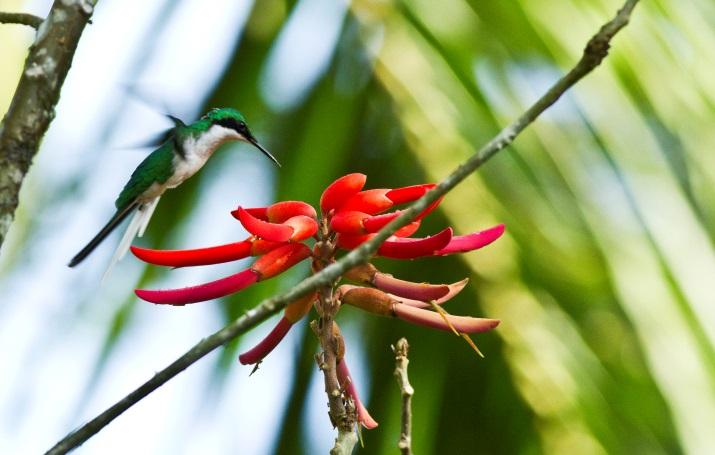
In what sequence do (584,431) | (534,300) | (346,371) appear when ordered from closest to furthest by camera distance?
(346,371) → (584,431) → (534,300)

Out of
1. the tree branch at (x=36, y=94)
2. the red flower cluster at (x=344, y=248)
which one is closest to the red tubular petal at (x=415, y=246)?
the red flower cluster at (x=344, y=248)

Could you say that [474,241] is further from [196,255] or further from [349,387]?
[196,255]

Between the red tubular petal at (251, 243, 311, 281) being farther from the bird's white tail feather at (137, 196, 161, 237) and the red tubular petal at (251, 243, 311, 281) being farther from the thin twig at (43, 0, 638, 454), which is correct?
the bird's white tail feather at (137, 196, 161, 237)

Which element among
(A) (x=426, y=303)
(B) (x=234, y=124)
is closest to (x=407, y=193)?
(A) (x=426, y=303)

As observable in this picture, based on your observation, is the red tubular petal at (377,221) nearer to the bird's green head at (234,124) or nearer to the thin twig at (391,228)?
the thin twig at (391,228)

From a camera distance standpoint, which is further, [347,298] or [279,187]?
[279,187]

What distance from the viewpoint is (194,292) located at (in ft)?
4.28

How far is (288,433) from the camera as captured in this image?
2.28 meters

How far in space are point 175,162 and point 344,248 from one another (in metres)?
0.92

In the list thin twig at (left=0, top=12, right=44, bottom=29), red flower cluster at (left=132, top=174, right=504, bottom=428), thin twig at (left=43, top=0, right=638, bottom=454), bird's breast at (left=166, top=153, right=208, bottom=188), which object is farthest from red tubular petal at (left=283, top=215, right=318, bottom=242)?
bird's breast at (left=166, top=153, right=208, bottom=188)

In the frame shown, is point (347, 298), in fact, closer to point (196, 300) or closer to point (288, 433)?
point (196, 300)

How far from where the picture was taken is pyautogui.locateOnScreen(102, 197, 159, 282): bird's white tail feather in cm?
205

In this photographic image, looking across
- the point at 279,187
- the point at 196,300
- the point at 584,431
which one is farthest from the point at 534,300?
the point at 196,300

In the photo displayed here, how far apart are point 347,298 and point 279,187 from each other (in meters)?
0.96
